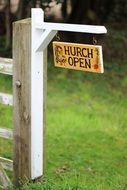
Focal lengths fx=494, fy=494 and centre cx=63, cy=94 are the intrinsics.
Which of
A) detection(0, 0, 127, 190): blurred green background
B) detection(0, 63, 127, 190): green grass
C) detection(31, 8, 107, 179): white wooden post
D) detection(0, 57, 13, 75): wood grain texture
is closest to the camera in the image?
detection(31, 8, 107, 179): white wooden post

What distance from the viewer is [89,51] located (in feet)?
13.6

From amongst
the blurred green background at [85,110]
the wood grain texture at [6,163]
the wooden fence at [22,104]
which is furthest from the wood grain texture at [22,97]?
the blurred green background at [85,110]

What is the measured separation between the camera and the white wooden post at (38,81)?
438 centimetres

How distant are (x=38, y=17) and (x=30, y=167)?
55.1 inches

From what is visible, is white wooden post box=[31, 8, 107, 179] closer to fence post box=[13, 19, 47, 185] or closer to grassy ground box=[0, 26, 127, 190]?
fence post box=[13, 19, 47, 185]

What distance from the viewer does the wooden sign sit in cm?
409

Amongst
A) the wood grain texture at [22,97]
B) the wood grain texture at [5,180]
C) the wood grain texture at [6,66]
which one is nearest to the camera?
the wood grain texture at [22,97]

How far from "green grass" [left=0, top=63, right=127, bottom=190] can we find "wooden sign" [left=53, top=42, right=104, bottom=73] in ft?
3.74

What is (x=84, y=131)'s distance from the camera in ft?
25.0

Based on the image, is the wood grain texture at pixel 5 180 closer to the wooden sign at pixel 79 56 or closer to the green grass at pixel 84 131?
the green grass at pixel 84 131

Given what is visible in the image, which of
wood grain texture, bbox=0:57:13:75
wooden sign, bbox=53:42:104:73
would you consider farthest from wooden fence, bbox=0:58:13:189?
wooden sign, bbox=53:42:104:73

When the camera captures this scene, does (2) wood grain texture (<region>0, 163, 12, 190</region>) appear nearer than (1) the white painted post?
No

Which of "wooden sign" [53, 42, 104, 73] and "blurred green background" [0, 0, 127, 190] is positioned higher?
"wooden sign" [53, 42, 104, 73]

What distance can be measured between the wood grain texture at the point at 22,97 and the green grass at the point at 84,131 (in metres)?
0.25
